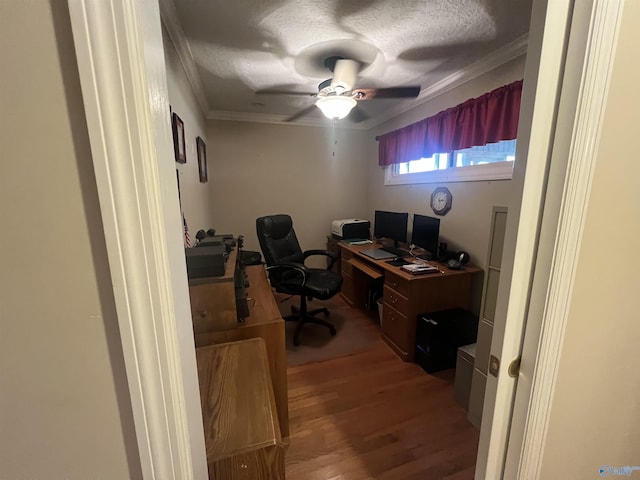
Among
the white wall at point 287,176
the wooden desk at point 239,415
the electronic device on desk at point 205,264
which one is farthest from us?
the white wall at point 287,176

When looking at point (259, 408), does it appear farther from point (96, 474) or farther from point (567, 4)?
point (567, 4)

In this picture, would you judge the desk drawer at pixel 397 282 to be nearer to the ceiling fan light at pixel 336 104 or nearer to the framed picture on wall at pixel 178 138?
the ceiling fan light at pixel 336 104

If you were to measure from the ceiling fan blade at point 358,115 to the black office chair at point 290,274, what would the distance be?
1568mm

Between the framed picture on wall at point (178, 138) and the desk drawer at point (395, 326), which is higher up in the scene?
the framed picture on wall at point (178, 138)

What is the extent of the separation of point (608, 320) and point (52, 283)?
1198mm

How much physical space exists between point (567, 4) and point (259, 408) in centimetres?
129

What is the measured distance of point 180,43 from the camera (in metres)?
1.68

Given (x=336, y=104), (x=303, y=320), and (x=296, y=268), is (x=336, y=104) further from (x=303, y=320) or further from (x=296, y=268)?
(x=303, y=320)

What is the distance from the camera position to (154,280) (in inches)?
15.6

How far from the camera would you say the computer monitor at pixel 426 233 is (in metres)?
2.44

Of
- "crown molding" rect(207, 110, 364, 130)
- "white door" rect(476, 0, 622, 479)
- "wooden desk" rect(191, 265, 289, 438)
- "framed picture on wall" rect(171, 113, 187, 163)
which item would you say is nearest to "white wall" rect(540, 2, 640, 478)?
"white door" rect(476, 0, 622, 479)

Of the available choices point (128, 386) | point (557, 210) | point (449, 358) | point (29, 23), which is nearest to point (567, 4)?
point (557, 210)

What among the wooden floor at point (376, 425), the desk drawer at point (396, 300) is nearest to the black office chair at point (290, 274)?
the desk drawer at point (396, 300)

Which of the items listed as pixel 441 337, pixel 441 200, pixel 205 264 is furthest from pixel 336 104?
pixel 441 337
